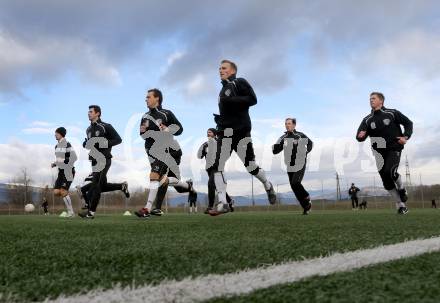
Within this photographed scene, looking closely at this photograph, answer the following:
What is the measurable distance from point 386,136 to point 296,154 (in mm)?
2295

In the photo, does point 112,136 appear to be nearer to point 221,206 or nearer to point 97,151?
point 97,151

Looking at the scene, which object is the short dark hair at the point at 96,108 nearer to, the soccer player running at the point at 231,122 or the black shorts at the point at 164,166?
the black shorts at the point at 164,166

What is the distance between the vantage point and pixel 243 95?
7.41 metres

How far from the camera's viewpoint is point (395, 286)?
1.97 meters

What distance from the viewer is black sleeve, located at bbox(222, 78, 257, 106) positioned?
23.6ft

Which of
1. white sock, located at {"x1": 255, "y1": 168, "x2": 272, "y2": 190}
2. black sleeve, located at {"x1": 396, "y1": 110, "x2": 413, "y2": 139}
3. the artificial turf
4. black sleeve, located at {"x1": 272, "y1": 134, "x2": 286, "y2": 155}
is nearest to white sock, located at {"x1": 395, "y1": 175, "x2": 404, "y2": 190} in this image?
black sleeve, located at {"x1": 396, "y1": 110, "x2": 413, "y2": 139}

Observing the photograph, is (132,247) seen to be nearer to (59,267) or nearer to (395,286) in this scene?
(59,267)

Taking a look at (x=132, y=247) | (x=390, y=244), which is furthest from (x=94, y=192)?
(x=390, y=244)

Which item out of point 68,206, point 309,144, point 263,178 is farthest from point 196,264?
point 68,206

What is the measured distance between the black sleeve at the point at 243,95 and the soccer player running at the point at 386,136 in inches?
132

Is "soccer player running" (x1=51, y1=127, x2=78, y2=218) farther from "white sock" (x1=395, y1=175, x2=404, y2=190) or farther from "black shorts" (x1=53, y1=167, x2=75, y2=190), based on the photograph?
"white sock" (x1=395, y1=175, x2=404, y2=190)

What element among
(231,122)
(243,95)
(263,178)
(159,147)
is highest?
(243,95)

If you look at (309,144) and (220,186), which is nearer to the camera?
(220,186)

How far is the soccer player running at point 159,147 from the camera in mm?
8727
